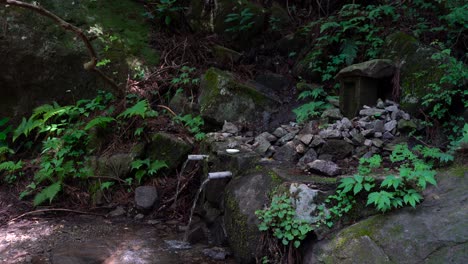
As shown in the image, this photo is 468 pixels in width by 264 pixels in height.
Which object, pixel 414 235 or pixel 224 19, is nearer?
pixel 414 235

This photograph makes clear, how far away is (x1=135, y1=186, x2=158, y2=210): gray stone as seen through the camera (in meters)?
5.00

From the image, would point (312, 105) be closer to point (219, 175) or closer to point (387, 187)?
point (219, 175)

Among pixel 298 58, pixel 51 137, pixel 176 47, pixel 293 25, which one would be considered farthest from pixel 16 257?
pixel 293 25

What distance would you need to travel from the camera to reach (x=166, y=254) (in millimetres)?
3910

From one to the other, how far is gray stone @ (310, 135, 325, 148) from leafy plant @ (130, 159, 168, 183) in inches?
87.6

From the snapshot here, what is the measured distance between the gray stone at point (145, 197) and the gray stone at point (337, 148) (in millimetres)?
2427

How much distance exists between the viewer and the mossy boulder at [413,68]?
4.35 m

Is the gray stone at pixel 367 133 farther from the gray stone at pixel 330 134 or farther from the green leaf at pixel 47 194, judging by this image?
the green leaf at pixel 47 194

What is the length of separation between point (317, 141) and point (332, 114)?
0.69m

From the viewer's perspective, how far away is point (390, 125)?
13.5 ft

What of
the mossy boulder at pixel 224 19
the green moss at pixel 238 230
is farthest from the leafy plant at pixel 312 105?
the mossy boulder at pixel 224 19

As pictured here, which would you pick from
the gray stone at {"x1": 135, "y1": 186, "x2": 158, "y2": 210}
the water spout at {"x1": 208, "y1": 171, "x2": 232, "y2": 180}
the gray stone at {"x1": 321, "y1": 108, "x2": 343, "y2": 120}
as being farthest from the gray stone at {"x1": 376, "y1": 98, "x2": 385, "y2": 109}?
the gray stone at {"x1": 135, "y1": 186, "x2": 158, "y2": 210}

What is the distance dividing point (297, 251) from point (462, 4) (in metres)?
4.06

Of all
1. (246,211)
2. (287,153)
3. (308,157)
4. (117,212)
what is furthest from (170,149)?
(308,157)
